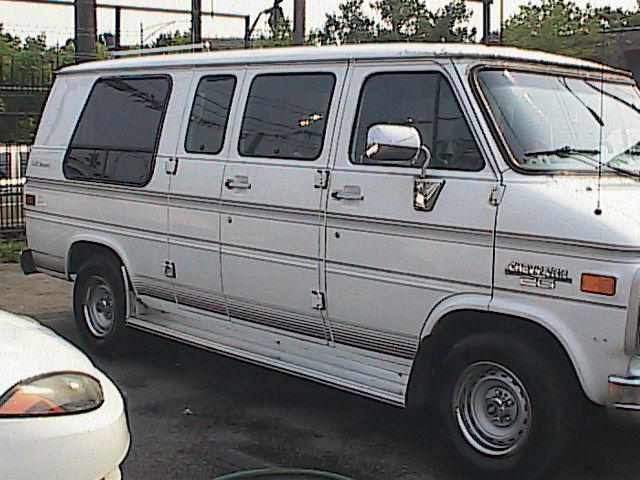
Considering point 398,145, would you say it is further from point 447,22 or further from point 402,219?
point 447,22

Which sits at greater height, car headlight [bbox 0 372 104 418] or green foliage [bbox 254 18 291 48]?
green foliage [bbox 254 18 291 48]

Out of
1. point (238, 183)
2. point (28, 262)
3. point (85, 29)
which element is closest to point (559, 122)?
point (238, 183)

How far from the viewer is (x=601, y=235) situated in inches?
174

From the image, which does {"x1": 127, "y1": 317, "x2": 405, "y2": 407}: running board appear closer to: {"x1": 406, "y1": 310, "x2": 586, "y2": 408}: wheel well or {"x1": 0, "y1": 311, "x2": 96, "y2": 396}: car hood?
{"x1": 406, "y1": 310, "x2": 586, "y2": 408}: wheel well

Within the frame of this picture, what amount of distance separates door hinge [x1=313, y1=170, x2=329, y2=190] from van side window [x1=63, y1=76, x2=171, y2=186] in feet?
5.61

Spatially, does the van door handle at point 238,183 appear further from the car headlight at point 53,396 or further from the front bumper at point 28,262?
the front bumper at point 28,262

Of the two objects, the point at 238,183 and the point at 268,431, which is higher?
the point at 238,183

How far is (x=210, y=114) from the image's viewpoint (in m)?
6.54

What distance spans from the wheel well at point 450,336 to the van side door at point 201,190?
Result: 5.76 ft

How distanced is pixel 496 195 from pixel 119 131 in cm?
353

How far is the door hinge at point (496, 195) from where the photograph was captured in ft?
15.8

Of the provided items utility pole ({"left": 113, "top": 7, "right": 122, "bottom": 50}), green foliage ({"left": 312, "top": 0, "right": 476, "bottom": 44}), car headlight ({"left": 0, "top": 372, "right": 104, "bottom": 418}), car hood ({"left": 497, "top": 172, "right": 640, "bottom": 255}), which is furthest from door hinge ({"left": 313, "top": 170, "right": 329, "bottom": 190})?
green foliage ({"left": 312, "top": 0, "right": 476, "bottom": 44})

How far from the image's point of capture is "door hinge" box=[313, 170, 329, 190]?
5.63 metres

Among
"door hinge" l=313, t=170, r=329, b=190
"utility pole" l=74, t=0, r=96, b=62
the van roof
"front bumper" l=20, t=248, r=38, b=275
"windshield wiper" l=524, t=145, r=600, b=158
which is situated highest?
"utility pole" l=74, t=0, r=96, b=62
